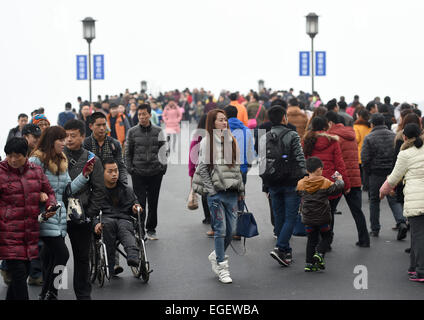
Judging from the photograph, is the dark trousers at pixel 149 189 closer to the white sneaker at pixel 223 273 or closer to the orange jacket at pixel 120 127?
the white sneaker at pixel 223 273

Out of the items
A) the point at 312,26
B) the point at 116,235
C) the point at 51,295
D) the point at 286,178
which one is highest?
the point at 312,26

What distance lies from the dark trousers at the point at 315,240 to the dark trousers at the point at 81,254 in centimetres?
297

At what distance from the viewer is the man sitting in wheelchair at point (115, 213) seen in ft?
28.6

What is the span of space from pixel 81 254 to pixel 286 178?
3.10 meters

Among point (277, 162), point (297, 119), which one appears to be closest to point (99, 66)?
point (297, 119)

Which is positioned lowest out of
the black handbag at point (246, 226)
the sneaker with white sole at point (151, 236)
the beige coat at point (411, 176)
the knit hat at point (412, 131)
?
the sneaker with white sole at point (151, 236)

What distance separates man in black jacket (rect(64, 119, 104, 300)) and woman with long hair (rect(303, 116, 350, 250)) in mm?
3592

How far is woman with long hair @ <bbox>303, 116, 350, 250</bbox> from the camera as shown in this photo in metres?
10.0

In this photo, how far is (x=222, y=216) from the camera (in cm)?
862

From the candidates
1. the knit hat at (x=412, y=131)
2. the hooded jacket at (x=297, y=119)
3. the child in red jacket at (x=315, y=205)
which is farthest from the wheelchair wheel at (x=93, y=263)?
the hooded jacket at (x=297, y=119)

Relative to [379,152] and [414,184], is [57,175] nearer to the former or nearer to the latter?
[414,184]

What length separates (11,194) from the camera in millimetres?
6633

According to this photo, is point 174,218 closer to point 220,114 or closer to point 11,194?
point 220,114
